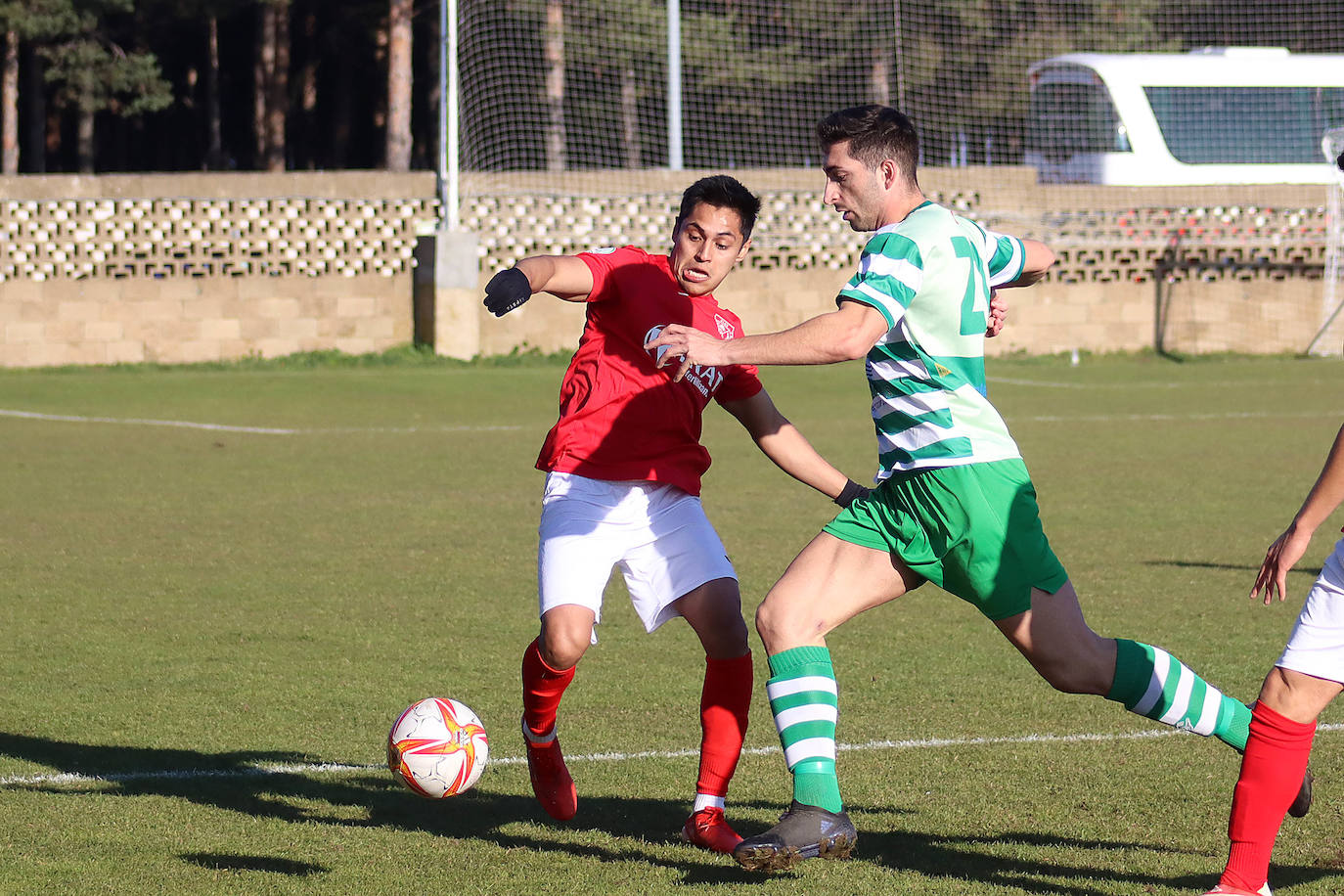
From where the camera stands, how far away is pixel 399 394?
20078mm

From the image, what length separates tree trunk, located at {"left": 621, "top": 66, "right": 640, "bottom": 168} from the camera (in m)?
27.4

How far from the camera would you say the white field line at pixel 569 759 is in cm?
532

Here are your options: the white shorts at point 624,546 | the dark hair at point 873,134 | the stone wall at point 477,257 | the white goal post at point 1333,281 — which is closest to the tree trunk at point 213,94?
the stone wall at point 477,257

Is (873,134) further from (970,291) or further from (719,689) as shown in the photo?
(719,689)

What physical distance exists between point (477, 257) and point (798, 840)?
63.5 feet

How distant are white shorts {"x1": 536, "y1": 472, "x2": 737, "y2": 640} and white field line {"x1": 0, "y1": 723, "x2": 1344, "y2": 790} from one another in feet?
3.12

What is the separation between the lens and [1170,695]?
4262 mm

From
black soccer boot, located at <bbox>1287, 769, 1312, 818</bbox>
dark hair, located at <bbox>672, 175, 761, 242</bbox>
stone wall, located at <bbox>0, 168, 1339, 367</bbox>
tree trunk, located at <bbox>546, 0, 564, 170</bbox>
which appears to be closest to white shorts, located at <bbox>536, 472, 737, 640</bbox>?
dark hair, located at <bbox>672, 175, 761, 242</bbox>

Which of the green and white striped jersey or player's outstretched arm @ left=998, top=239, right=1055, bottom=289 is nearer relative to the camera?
the green and white striped jersey

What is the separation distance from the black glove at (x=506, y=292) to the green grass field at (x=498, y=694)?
1.53 metres

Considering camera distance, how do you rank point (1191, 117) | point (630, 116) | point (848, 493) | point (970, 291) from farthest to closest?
1. point (630, 116)
2. point (1191, 117)
3. point (848, 493)
4. point (970, 291)

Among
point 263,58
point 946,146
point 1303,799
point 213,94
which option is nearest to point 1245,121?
point 946,146

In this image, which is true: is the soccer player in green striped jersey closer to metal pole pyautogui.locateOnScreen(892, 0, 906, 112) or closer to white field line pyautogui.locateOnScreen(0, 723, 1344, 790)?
white field line pyautogui.locateOnScreen(0, 723, 1344, 790)

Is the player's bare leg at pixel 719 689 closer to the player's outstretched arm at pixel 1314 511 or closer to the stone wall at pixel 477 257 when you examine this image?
the player's outstretched arm at pixel 1314 511
